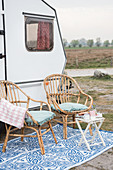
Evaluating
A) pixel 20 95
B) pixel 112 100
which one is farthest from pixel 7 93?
pixel 112 100

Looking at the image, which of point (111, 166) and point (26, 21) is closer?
point (111, 166)

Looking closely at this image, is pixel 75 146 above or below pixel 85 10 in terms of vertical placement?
below

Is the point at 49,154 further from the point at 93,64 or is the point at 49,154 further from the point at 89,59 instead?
the point at 89,59

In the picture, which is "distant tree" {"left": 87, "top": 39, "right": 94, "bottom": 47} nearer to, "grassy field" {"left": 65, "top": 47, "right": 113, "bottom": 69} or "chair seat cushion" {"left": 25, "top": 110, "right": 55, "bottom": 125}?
"grassy field" {"left": 65, "top": 47, "right": 113, "bottom": 69}

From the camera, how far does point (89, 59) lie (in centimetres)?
1897

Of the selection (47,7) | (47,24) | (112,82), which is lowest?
(112,82)

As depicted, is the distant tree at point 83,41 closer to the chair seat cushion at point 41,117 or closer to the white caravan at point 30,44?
the white caravan at point 30,44

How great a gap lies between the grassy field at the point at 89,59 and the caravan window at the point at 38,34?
36.6 feet

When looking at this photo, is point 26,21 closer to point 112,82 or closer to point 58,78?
point 58,78

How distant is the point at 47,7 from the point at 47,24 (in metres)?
0.29

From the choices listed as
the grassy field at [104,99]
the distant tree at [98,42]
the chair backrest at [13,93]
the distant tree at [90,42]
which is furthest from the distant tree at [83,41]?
the chair backrest at [13,93]

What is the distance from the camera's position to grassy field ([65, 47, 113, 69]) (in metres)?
16.8

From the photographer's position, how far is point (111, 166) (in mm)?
2992

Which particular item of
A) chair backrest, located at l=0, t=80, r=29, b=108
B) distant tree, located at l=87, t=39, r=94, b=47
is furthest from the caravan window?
distant tree, located at l=87, t=39, r=94, b=47
